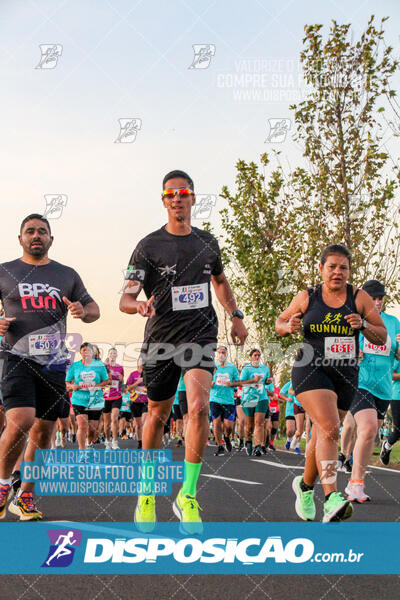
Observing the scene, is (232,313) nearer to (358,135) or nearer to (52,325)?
(52,325)

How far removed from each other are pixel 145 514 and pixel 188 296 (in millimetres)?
1461

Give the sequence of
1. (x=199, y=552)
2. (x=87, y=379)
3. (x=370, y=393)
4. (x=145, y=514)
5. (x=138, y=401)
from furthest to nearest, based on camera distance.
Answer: (x=138, y=401) < (x=87, y=379) < (x=370, y=393) < (x=145, y=514) < (x=199, y=552)

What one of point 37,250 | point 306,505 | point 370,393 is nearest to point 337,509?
point 306,505

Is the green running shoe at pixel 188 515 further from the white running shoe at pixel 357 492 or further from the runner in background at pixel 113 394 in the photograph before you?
the runner in background at pixel 113 394

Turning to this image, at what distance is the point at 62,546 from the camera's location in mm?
4598

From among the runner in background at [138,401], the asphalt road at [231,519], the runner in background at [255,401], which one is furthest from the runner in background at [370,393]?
the runner in background at [138,401]

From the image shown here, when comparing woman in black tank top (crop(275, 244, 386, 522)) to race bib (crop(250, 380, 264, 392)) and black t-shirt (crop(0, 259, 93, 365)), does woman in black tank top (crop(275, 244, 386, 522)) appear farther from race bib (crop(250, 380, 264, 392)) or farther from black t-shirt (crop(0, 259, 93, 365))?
race bib (crop(250, 380, 264, 392))

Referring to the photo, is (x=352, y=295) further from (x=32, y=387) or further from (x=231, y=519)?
(x=32, y=387)

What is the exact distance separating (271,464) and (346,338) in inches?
286

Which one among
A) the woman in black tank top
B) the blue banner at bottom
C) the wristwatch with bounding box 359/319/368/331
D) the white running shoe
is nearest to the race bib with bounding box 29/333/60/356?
the blue banner at bottom

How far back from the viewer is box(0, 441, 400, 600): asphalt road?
3756 mm

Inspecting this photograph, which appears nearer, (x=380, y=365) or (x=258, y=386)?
(x=380, y=365)

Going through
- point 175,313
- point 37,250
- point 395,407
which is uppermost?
point 37,250

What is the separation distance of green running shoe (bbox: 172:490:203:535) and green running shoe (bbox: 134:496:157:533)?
0.94ft
